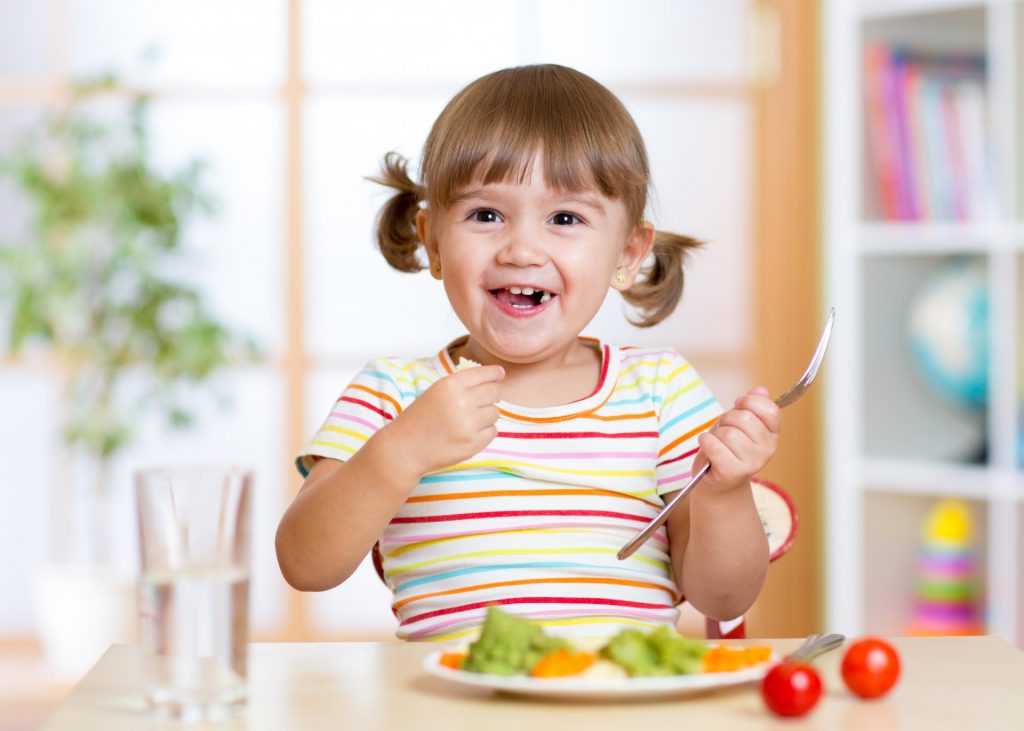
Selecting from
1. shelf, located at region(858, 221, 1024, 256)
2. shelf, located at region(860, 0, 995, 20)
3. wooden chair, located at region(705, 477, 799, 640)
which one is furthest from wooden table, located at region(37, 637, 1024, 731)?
shelf, located at region(860, 0, 995, 20)

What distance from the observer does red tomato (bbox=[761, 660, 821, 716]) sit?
30.0 inches

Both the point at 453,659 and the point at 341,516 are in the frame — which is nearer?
the point at 453,659

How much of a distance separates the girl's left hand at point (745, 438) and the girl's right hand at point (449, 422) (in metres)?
0.18

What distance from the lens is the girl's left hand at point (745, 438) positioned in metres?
1.07

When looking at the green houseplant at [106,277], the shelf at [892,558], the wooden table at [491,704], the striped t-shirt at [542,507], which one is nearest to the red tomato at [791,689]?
the wooden table at [491,704]

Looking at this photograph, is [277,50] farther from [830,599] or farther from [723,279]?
[830,599]

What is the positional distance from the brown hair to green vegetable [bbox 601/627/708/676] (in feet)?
1.84

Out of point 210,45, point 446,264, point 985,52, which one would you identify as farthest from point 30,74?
point 446,264

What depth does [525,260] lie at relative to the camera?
1261mm

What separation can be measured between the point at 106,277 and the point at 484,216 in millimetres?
2259

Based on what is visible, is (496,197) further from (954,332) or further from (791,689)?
(954,332)

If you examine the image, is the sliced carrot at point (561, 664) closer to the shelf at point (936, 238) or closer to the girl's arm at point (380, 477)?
the girl's arm at point (380, 477)

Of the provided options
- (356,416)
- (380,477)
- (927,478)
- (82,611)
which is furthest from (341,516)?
(82,611)

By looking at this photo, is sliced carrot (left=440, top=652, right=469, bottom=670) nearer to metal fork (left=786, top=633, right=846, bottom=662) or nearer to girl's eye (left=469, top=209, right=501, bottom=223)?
metal fork (left=786, top=633, right=846, bottom=662)
